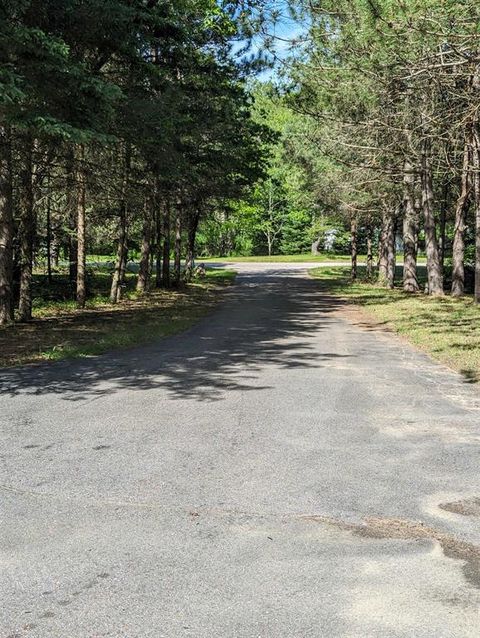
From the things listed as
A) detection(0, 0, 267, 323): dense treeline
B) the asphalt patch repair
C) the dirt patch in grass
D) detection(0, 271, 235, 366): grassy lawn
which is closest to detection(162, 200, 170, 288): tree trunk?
detection(0, 0, 267, 323): dense treeline

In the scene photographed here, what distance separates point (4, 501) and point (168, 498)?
1058 millimetres

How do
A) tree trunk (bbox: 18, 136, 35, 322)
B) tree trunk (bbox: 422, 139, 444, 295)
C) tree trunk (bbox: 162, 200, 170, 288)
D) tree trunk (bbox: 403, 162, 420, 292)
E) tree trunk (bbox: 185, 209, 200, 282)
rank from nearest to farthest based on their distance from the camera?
tree trunk (bbox: 18, 136, 35, 322), tree trunk (bbox: 422, 139, 444, 295), tree trunk (bbox: 403, 162, 420, 292), tree trunk (bbox: 162, 200, 170, 288), tree trunk (bbox: 185, 209, 200, 282)

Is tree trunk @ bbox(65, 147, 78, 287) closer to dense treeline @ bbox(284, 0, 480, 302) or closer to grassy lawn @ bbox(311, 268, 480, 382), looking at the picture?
dense treeline @ bbox(284, 0, 480, 302)

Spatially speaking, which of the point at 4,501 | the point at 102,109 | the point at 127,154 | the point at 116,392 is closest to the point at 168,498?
the point at 4,501

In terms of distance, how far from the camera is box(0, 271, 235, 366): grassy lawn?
33.4ft

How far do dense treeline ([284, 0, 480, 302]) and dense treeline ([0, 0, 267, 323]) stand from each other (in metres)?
1.87

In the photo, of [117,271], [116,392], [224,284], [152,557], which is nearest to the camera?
Result: [152,557]

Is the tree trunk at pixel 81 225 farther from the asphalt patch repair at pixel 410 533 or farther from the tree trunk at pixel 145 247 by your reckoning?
the asphalt patch repair at pixel 410 533

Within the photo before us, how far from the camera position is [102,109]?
8.91 metres

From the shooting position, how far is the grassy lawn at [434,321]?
32.3 ft

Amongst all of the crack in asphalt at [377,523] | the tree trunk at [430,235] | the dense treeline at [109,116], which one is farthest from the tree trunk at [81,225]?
the crack in asphalt at [377,523]

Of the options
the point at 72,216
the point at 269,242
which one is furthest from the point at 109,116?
the point at 269,242

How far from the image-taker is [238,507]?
3.95m

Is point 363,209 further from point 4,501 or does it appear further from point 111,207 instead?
point 4,501
